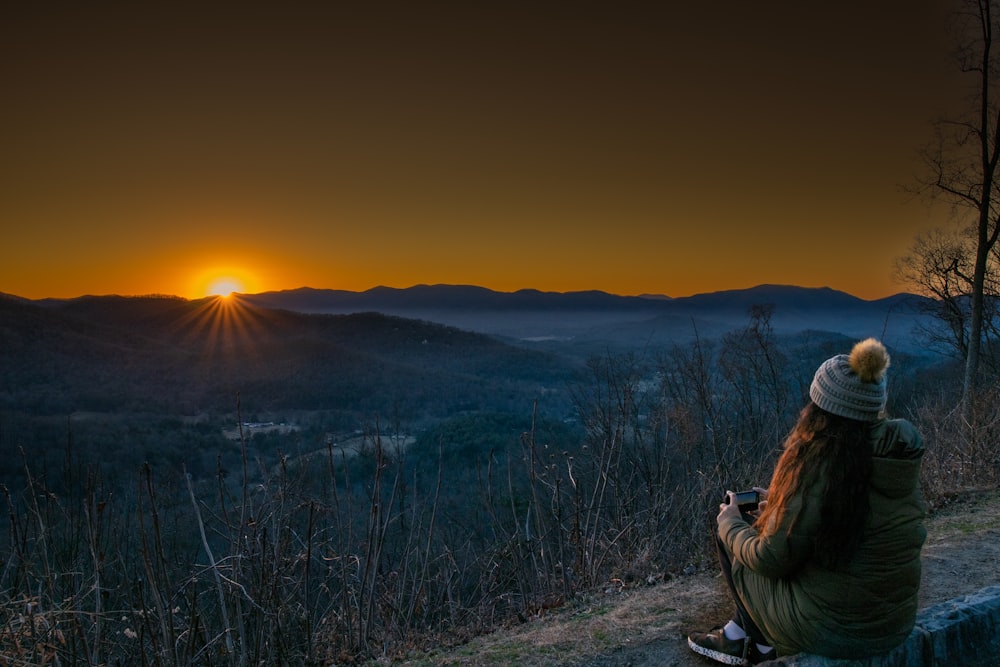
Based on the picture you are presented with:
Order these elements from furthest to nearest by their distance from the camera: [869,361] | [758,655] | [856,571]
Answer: [758,655], [856,571], [869,361]

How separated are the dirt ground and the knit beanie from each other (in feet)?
5.34

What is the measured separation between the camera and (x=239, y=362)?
57.0m

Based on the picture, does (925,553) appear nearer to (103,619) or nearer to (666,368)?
(103,619)

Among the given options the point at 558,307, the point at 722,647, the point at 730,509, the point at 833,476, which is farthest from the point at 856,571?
the point at 558,307

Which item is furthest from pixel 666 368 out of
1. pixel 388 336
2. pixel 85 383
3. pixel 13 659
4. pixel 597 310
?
pixel 597 310

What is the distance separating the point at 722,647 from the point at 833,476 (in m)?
1.22

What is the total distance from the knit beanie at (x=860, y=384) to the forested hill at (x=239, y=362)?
3512 centimetres

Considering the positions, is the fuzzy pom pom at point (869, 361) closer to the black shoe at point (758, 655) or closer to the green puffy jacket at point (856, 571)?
the green puffy jacket at point (856, 571)

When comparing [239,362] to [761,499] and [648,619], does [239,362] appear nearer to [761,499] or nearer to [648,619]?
[648,619]

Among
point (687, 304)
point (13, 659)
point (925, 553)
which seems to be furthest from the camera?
point (687, 304)

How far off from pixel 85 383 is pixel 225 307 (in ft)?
95.0

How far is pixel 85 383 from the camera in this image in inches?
1799

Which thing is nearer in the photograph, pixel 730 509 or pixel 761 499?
pixel 730 509

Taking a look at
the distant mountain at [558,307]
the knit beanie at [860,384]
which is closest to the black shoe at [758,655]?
the knit beanie at [860,384]
